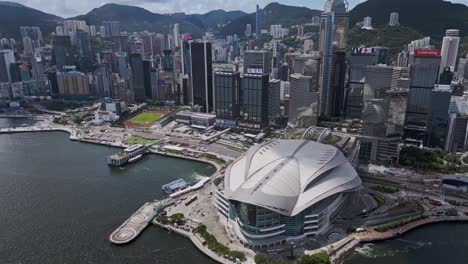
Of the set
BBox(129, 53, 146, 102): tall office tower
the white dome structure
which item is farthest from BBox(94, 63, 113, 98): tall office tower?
the white dome structure

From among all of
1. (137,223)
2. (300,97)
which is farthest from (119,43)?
(137,223)

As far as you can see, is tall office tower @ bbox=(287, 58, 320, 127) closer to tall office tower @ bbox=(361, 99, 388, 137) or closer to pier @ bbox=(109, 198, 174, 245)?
tall office tower @ bbox=(361, 99, 388, 137)

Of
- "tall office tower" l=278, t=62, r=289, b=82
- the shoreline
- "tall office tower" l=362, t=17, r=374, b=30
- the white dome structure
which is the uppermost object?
"tall office tower" l=362, t=17, r=374, b=30

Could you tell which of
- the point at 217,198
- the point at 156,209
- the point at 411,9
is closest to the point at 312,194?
the point at 217,198

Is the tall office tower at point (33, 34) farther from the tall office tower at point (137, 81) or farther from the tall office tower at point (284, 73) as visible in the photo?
the tall office tower at point (284, 73)

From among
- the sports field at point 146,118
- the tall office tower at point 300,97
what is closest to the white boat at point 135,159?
the sports field at point 146,118

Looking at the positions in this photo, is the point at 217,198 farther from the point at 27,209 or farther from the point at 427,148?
the point at 427,148

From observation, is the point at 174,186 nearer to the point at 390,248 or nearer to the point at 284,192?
the point at 284,192

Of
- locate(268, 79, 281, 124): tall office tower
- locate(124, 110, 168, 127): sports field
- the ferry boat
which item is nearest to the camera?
the ferry boat
